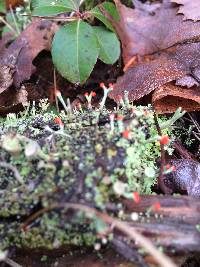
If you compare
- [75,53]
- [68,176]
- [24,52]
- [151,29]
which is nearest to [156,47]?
[151,29]

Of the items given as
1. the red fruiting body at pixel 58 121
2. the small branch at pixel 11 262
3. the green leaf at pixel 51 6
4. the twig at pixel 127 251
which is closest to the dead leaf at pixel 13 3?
the green leaf at pixel 51 6

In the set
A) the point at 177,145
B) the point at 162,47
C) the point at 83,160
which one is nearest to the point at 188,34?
the point at 162,47

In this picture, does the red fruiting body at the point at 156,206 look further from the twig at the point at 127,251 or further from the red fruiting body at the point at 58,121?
the red fruiting body at the point at 58,121

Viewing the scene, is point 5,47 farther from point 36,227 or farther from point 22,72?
point 36,227

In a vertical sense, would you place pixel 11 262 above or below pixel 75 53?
below

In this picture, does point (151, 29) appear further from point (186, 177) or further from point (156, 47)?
point (186, 177)

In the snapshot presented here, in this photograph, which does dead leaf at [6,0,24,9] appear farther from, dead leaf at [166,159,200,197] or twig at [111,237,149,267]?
twig at [111,237,149,267]

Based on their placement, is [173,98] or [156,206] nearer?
[156,206]
